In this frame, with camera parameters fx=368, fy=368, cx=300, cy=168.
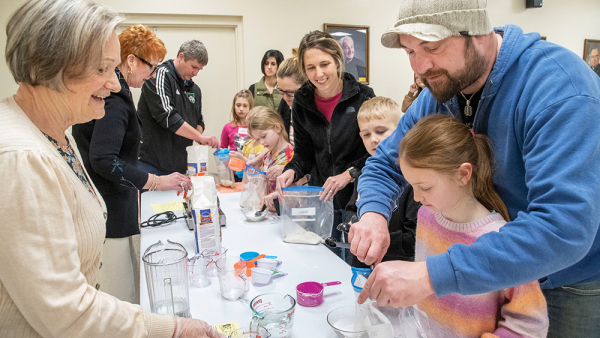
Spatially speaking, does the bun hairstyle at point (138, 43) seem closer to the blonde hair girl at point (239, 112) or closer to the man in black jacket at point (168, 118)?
the man in black jacket at point (168, 118)

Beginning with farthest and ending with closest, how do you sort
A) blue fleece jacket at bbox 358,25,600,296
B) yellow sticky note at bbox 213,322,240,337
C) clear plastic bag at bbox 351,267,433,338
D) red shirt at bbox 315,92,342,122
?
red shirt at bbox 315,92,342,122, yellow sticky note at bbox 213,322,240,337, clear plastic bag at bbox 351,267,433,338, blue fleece jacket at bbox 358,25,600,296

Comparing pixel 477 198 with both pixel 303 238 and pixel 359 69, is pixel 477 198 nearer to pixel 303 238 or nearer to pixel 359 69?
pixel 303 238

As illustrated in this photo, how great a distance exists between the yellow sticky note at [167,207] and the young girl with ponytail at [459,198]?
164 centimetres

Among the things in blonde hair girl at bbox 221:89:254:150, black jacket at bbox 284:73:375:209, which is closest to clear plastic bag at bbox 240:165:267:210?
black jacket at bbox 284:73:375:209

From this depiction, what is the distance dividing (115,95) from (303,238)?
1.22 metres

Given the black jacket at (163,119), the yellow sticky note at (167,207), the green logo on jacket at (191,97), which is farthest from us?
the green logo on jacket at (191,97)

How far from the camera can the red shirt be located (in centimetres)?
217

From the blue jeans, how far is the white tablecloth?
22.3 inches

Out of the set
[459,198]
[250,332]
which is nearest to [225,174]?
[250,332]

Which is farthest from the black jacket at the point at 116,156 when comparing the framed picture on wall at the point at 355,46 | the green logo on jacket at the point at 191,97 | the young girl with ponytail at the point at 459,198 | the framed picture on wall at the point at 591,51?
the framed picture on wall at the point at 591,51

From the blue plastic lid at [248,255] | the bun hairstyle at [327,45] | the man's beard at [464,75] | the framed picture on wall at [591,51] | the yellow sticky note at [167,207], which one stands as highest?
the framed picture on wall at [591,51]

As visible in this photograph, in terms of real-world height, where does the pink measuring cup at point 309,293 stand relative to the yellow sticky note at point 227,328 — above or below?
above

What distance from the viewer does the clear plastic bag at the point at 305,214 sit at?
177 centimetres

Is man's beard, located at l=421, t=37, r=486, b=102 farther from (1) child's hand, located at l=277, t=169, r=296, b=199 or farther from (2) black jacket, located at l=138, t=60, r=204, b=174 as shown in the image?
(2) black jacket, located at l=138, t=60, r=204, b=174
